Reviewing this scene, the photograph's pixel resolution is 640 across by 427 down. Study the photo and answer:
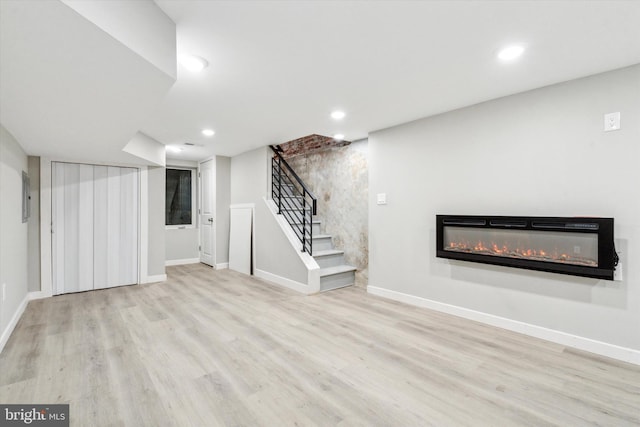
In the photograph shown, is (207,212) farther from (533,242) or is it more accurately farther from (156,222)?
(533,242)

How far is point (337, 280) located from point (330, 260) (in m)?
0.37

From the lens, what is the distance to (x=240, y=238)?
5910 millimetres

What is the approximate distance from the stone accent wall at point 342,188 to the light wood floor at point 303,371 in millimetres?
1522

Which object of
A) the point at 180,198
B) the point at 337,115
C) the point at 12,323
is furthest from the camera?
the point at 180,198

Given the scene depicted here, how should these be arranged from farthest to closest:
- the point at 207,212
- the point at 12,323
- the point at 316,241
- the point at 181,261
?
1. the point at 181,261
2. the point at 207,212
3. the point at 316,241
4. the point at 12,323

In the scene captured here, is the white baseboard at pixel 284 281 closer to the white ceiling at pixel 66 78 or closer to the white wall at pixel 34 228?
the white ceiling at pixel 66 78

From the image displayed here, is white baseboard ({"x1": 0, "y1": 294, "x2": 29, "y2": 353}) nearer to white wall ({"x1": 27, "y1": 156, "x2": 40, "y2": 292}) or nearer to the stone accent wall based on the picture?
white wall ({"x1": 27, "y1": 156, "x2": 40, "y2": 292})

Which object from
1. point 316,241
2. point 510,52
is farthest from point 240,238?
point 510,52

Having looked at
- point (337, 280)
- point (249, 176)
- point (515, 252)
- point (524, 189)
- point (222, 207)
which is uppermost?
point (249, 176)

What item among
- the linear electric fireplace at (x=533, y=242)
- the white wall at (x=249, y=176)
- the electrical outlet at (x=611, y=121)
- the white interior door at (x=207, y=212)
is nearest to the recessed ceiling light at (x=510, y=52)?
the electrical outlet at (x=611, y=121)

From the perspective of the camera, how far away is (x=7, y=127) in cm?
273

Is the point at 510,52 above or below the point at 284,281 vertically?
above

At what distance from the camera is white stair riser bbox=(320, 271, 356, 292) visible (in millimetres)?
4488

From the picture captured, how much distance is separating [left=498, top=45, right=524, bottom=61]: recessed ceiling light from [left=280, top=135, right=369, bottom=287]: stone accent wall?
259cm
